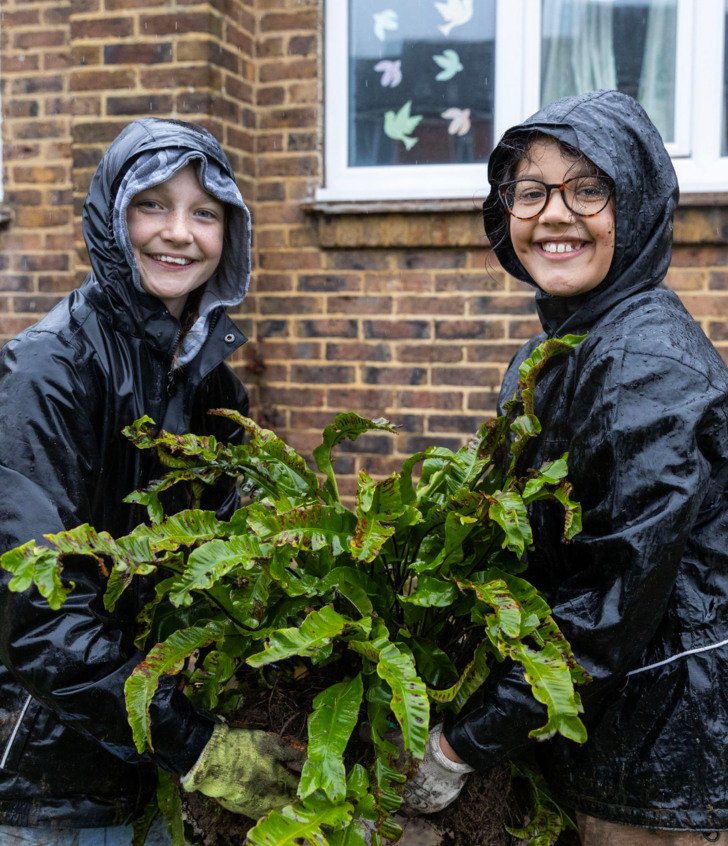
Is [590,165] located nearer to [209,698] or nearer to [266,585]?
[266,585]

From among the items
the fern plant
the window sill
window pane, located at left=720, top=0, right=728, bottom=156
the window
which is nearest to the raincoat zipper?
the fern plant

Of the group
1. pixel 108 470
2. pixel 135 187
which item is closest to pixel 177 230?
pixel 135 187

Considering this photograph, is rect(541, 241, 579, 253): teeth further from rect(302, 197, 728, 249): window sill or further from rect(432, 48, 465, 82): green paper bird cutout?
rect(432, 48, 465, 82): green paper bird cutout

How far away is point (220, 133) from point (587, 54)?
1.73 metres

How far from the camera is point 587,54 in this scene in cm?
467

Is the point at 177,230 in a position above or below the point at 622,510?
above

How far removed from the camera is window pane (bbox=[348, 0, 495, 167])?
4711 mm

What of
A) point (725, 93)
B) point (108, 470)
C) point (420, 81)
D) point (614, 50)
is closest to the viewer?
point (108, 470)

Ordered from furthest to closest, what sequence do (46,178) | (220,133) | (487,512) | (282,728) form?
(46,178), (220,133), (282,728), (487,512)

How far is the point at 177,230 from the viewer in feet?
7.38

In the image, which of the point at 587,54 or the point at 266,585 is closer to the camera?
the point at 266,585

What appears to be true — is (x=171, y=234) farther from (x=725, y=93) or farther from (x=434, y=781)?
(x=725, y=93)

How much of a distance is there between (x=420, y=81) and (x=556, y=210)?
2.99 meters

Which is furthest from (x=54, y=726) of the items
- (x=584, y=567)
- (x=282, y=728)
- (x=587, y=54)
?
(x=587, y=54)
